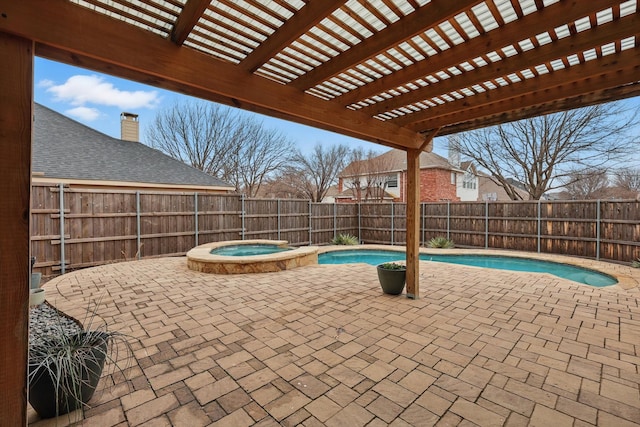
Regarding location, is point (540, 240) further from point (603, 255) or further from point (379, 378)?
point (379, 378)

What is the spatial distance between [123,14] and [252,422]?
8.69ft

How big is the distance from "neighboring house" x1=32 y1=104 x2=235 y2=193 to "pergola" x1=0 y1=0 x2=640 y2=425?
305 inches

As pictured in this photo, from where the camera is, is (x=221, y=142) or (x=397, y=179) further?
(x=397, y=179)

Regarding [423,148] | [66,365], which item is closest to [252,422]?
[66,365]

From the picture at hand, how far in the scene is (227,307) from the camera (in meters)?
3.93

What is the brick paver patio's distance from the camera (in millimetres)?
1953

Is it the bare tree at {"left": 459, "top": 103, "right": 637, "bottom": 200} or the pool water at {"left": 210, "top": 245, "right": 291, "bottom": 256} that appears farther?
the bare tree at {"left": 459, "top": 103, "right": 637, "bottom": 200}

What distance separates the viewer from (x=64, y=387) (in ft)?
5.92

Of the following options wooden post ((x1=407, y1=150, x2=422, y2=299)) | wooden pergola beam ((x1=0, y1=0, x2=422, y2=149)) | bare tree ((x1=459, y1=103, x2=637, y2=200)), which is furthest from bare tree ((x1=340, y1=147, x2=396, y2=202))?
wooden pergola beam ((x1=0, y1=0, x2=422, y2=149))

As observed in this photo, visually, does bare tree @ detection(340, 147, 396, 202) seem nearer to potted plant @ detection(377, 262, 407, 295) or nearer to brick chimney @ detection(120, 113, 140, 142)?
brick chimney @ detection(120, 113, 140, 142)

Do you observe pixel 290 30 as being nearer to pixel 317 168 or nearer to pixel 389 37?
pixel 389 37

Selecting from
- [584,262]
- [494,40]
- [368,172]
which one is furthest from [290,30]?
[368,172]

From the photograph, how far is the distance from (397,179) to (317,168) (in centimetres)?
534

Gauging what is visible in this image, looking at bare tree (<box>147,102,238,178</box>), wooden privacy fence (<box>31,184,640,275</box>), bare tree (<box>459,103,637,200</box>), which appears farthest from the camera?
bare tree (<box>147,102,238,178</box>)
